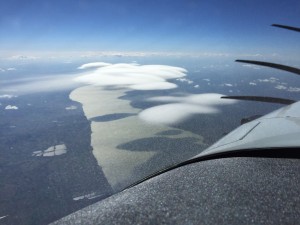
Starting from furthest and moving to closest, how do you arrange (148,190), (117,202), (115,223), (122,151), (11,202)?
1. (122,151)
2. (11,202)
3. (148,190)
4. (117,202)
5. (115,223)

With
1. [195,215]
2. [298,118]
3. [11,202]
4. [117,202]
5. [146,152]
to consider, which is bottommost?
[11,202]

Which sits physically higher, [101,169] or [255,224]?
[255,224]

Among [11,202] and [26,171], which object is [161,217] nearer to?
[11,202]

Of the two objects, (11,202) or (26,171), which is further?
(26,171)

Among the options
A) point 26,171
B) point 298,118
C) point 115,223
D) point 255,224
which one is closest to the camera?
point 255,224

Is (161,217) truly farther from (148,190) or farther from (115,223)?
(148,190)

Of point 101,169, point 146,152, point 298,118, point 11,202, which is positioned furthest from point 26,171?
point 298,118

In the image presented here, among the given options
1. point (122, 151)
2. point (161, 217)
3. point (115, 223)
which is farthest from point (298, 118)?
point (122, 151)

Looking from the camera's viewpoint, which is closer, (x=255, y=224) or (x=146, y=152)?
(x=255, y=224)

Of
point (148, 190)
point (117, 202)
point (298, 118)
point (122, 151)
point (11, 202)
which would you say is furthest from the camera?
point (122, 151)
